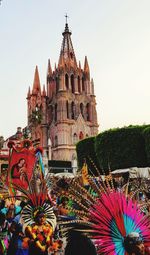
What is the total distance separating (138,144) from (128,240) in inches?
1199

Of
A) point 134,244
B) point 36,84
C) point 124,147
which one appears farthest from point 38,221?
point 36,84

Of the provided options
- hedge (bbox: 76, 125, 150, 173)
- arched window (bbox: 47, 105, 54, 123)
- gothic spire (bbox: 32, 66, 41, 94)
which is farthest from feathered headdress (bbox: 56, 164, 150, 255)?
gothic spire (bbox: 32, 66, 41, 94)

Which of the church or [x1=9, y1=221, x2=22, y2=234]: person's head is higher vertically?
the church

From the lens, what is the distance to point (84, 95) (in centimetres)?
8244

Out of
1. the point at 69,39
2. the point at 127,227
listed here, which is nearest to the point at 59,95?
the point at 69,39

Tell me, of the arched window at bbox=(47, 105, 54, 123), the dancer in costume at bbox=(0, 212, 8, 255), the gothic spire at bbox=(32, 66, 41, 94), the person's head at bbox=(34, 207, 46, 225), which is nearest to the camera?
the person's head at bbox=(34, 207, 46, 225)

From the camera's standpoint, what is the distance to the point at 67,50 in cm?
8812

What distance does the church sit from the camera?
76312 millimetres

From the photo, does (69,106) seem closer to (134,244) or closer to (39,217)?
(39,217)

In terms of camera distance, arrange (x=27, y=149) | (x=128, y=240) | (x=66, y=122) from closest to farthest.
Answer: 1. (x=128, y=240)
2. (x=27, y=149)
3. (x=66, y=122)

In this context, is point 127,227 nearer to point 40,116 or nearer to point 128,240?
point 128,240

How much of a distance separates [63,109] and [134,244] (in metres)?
74.7

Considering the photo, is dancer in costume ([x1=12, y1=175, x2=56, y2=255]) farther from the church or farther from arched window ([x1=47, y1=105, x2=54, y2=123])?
arched window ([x1=47, y1=105, x2=54, y2=123])

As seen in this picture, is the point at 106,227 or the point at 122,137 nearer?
the point at 106,227
